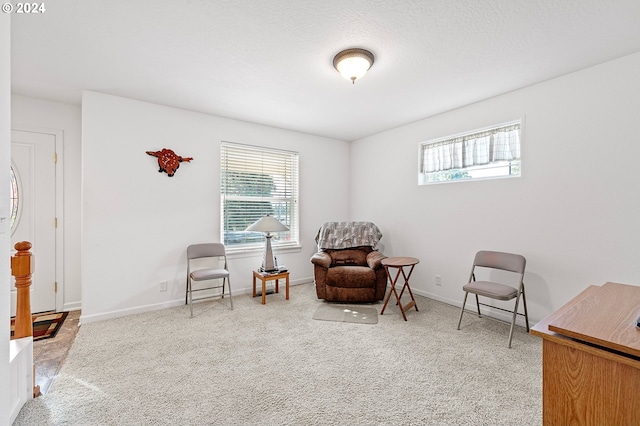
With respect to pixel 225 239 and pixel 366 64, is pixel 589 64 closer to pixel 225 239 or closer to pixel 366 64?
pixel 366 64

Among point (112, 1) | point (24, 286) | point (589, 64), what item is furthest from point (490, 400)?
point (112, 1)

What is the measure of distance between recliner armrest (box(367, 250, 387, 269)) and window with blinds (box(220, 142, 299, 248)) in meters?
1.30

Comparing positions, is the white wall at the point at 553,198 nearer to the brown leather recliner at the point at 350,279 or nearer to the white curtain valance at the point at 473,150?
the white curtain valance at the point at 473,150

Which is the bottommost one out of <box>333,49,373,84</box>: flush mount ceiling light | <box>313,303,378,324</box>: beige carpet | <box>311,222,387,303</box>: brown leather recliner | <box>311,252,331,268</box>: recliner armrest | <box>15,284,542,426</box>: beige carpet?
<box>15,284,542,426</box>: beige carpet

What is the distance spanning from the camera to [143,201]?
3326 millimetres

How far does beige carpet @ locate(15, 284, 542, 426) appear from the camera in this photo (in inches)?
64.9

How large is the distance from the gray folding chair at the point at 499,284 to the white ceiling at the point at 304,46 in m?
1.79

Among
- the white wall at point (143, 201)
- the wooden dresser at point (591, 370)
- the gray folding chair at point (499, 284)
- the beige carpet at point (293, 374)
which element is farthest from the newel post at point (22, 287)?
the gray folding chair at point (499, 284)

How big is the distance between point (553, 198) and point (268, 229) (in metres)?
3.17

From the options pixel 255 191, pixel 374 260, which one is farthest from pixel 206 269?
pixel 374 260

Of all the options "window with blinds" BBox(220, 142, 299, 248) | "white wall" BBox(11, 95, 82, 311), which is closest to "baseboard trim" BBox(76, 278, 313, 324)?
"white wall" BBox(11, 95, 82, 311)

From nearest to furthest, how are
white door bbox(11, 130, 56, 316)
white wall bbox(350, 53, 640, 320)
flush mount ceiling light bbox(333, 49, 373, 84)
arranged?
1. flush mount ceiling light bbox(333, 49, 373, 84)
2. white wall bbox(350, 53, 640, 320)
3. white door bbox(11, 130, 56, 316)

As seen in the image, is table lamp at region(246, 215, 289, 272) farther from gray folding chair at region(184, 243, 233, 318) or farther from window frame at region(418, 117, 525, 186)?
window frame at region(418, 117, 525, 186)

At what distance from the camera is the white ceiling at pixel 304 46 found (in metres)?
1.79
